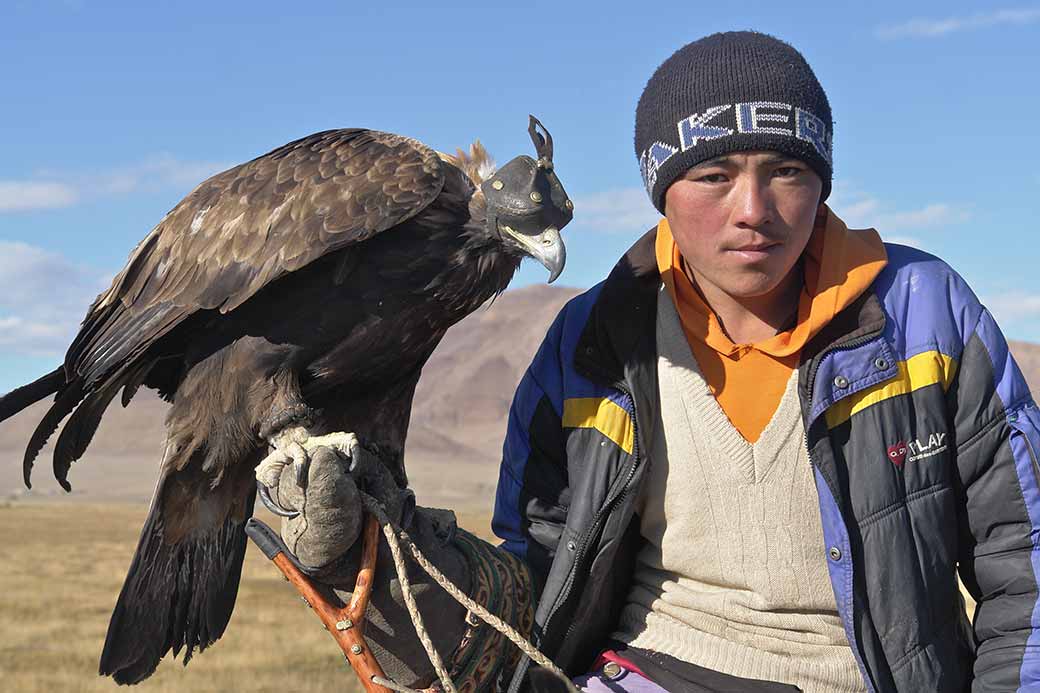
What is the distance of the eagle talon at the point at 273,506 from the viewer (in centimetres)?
275

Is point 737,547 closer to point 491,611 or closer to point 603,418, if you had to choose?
point 603,418

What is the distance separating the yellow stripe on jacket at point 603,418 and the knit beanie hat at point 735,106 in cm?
56

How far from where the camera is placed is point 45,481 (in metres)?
72.9

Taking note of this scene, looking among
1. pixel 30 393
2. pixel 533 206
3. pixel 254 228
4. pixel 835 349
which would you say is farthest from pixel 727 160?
pixel 30 393

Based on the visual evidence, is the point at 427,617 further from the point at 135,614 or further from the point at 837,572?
the point at 135,614

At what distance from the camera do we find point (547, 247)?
342cm

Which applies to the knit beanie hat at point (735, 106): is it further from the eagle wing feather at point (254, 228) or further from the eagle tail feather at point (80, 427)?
the eagle tail feather at point (80, 427)

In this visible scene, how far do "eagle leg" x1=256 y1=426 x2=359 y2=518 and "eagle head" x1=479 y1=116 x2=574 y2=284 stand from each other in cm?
82

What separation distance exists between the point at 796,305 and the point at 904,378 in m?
0.42

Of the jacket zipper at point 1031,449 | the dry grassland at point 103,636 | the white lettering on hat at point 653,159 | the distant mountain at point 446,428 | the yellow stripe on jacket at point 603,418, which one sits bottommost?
the dry grassland at point 103,636

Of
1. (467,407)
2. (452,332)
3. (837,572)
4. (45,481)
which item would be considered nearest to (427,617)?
(837,572)

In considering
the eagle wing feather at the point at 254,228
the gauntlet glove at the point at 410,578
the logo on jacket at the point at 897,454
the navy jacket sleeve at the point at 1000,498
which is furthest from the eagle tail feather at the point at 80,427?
the navy jacket sleeve at the point at 1000,498

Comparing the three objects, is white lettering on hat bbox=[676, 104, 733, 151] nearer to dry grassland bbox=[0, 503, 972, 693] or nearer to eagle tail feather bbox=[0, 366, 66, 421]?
eagle tail feather bbox=[0, 366, 66, 421]

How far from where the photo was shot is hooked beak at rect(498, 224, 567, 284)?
3381mm
